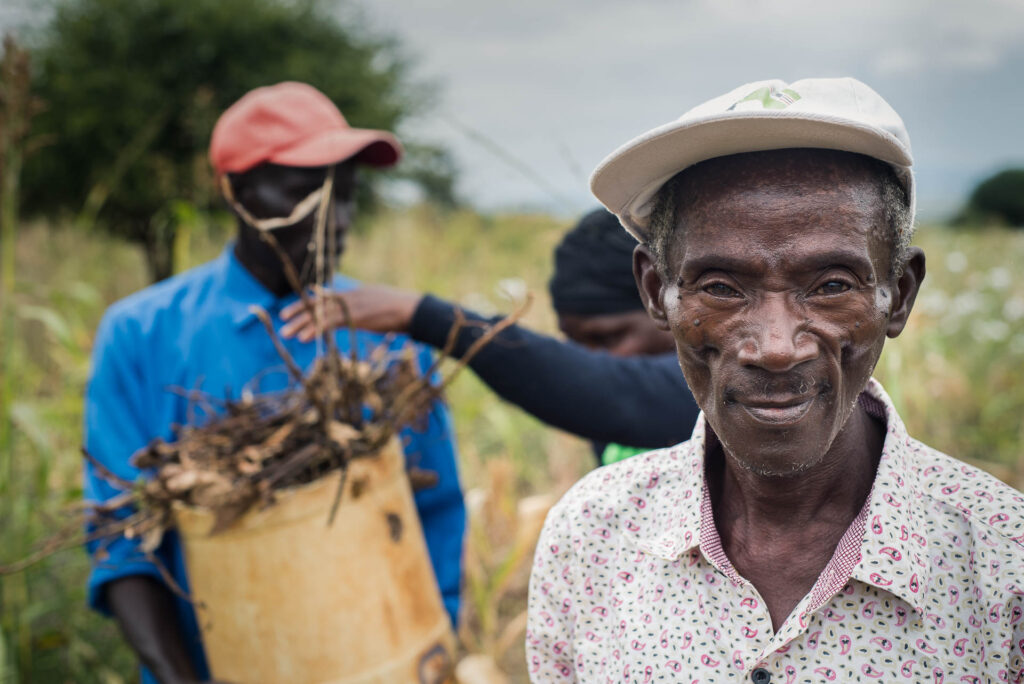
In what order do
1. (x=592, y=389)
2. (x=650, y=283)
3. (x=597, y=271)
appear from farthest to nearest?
(x=597, y=271), (x=592, y=389), (x=650, y=283)

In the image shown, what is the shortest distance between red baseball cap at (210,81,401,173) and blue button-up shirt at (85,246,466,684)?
0.31 meters

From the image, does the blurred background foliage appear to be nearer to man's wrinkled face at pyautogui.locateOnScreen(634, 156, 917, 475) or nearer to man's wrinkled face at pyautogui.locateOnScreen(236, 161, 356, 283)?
man's wrinkled face at pyautogui.locateOnScreen(236, 161, 356, 283)

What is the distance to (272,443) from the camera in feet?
5.97

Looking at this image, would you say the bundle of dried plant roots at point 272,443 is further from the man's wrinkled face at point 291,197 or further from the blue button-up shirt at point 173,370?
the man's wrinkled face at point 291,197

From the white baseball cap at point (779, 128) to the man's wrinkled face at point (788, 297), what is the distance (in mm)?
33

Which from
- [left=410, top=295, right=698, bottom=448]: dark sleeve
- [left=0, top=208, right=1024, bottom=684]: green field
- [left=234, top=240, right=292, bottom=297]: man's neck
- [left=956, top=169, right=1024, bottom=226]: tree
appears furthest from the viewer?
[left=956, top=169, right=1024, bottom=226]: tree

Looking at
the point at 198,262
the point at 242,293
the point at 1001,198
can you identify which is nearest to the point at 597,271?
the point at 242,293

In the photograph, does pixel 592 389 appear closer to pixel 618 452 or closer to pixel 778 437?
pixel 618 452

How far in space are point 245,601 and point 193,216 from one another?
7.30 ft

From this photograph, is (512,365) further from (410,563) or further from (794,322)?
(794,322)

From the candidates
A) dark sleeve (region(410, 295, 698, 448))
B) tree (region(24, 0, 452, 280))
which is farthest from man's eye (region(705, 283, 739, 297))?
tree (region(24, 0, 452, 280))

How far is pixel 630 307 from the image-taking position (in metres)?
2.10

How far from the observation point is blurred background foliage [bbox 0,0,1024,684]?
121 inches

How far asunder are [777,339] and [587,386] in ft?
2.40
